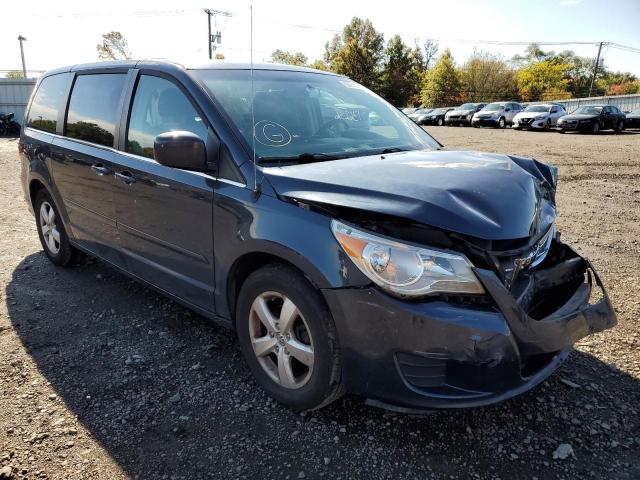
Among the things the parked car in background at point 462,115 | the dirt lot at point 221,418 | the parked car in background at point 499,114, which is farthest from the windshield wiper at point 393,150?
the parked car in background at point 462,115

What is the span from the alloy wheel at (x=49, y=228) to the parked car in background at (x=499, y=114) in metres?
29.1

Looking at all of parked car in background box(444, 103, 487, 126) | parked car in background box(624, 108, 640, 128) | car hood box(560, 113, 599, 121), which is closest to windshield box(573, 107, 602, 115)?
car hood box(560, 113, 599, 121)

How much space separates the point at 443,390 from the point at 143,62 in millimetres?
2797

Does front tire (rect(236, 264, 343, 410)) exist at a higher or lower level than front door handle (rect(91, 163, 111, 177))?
lower

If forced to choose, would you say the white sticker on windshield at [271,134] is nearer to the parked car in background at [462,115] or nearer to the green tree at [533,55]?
the parked car in background at [462,115]

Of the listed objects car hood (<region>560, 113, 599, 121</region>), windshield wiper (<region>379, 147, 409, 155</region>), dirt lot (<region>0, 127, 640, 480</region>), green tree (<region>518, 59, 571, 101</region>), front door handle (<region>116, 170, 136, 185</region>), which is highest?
green tree (<region>518, 59, 571, 101</region>)

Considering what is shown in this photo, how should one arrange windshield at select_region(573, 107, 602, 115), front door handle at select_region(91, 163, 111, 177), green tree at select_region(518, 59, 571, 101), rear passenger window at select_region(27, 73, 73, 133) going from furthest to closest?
green tree at select_region(518, 59, 571, 101), windshield at select_region(573, 107, 602, 115), rear passenger window at select_region(27, 73, 73, 133), front door handle at select_region(91, 163, 111, 177)

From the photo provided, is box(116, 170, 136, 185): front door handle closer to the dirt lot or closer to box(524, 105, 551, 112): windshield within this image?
the dirt lot

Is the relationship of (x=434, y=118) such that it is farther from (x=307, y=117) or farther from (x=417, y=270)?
(x=417, y=270)

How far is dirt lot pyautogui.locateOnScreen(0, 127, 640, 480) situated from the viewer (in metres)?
2.18

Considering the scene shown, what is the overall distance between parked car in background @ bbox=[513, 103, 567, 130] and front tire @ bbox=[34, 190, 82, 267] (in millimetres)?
26770

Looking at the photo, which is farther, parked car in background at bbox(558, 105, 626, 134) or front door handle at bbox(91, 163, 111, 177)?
parked car in background at bbox(558, 105, 626, 134)

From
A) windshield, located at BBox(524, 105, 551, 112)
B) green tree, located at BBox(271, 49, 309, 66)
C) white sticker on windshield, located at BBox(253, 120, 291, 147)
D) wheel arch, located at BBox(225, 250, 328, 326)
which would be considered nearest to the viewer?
wheel arch, located at BBox(225, 250, 328, 326)

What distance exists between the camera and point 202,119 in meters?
2.74
